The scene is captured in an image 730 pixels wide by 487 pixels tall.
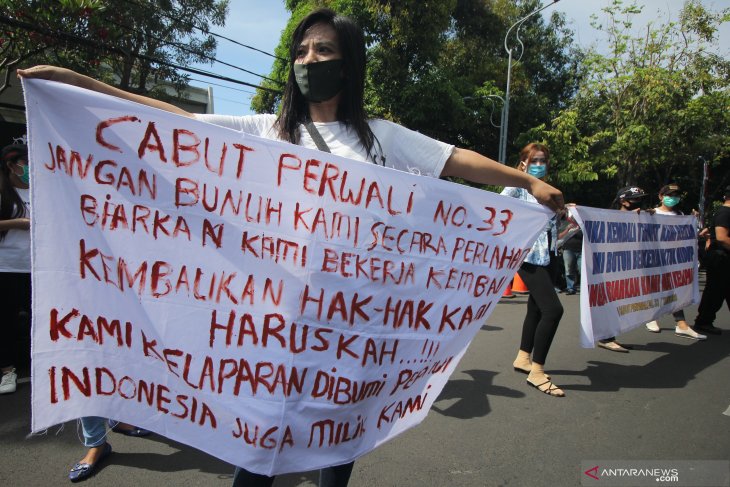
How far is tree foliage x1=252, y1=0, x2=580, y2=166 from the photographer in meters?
13.3

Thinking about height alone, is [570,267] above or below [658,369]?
below

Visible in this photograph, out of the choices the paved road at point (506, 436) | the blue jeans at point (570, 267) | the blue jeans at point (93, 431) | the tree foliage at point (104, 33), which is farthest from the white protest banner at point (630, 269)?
the tree foliage at point (104, 33)

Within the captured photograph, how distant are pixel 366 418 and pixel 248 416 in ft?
1.31

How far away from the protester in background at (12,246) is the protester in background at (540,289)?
3.43m

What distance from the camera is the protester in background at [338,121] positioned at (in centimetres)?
163

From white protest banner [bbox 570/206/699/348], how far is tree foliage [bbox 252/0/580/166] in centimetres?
799

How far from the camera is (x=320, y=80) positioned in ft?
5.35

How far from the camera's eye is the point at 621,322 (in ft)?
13.4

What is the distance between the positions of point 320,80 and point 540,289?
277cm

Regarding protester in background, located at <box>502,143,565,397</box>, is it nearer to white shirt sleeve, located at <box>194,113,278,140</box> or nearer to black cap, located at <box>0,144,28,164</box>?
white shirt sleeve, located at <box>194,113,278,140</box>

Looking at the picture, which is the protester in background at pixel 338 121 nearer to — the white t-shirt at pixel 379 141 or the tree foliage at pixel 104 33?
the white t-shirt at pixel 379 141

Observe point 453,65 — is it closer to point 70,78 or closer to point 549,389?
point 549,389

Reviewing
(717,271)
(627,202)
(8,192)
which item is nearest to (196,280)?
(8,192)

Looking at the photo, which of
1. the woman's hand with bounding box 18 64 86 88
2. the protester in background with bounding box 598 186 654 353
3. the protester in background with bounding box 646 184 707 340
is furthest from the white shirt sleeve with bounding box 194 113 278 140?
the protester in background with bounding box 646 184 707 340
